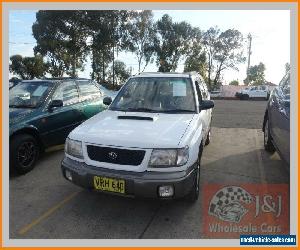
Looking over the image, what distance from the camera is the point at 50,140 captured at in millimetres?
5730

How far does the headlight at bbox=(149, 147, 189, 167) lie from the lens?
3.44 metres

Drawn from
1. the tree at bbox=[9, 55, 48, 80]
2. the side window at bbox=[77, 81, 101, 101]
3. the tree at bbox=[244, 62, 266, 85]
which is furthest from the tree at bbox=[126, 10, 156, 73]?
the tree at bbox=[244, 62, 266, 85]

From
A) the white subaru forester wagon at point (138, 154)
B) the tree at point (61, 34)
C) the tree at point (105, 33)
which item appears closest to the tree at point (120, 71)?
the tree at point (105, 33)

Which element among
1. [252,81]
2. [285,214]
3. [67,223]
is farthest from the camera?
[252,81]

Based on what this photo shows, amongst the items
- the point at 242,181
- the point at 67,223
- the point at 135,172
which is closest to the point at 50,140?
the point at 67,223

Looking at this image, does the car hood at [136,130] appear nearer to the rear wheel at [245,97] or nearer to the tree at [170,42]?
the rear wheel at [245,97]

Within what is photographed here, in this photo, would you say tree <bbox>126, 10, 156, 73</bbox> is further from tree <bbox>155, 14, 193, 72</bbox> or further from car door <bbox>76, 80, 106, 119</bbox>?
car door <bbox>76, 80, 106, 119</bbox>

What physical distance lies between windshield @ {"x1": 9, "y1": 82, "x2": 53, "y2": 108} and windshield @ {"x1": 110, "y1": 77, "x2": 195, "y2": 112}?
1632 millimetres

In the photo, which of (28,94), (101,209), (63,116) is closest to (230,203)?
(101,209)

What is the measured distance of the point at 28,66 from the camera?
38312 mm

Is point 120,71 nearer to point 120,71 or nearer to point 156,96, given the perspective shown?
point 120,71

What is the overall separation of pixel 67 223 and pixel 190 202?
162cm

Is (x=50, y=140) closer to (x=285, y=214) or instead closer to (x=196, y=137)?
(x=196, y=137)

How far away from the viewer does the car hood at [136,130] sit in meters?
3.49
